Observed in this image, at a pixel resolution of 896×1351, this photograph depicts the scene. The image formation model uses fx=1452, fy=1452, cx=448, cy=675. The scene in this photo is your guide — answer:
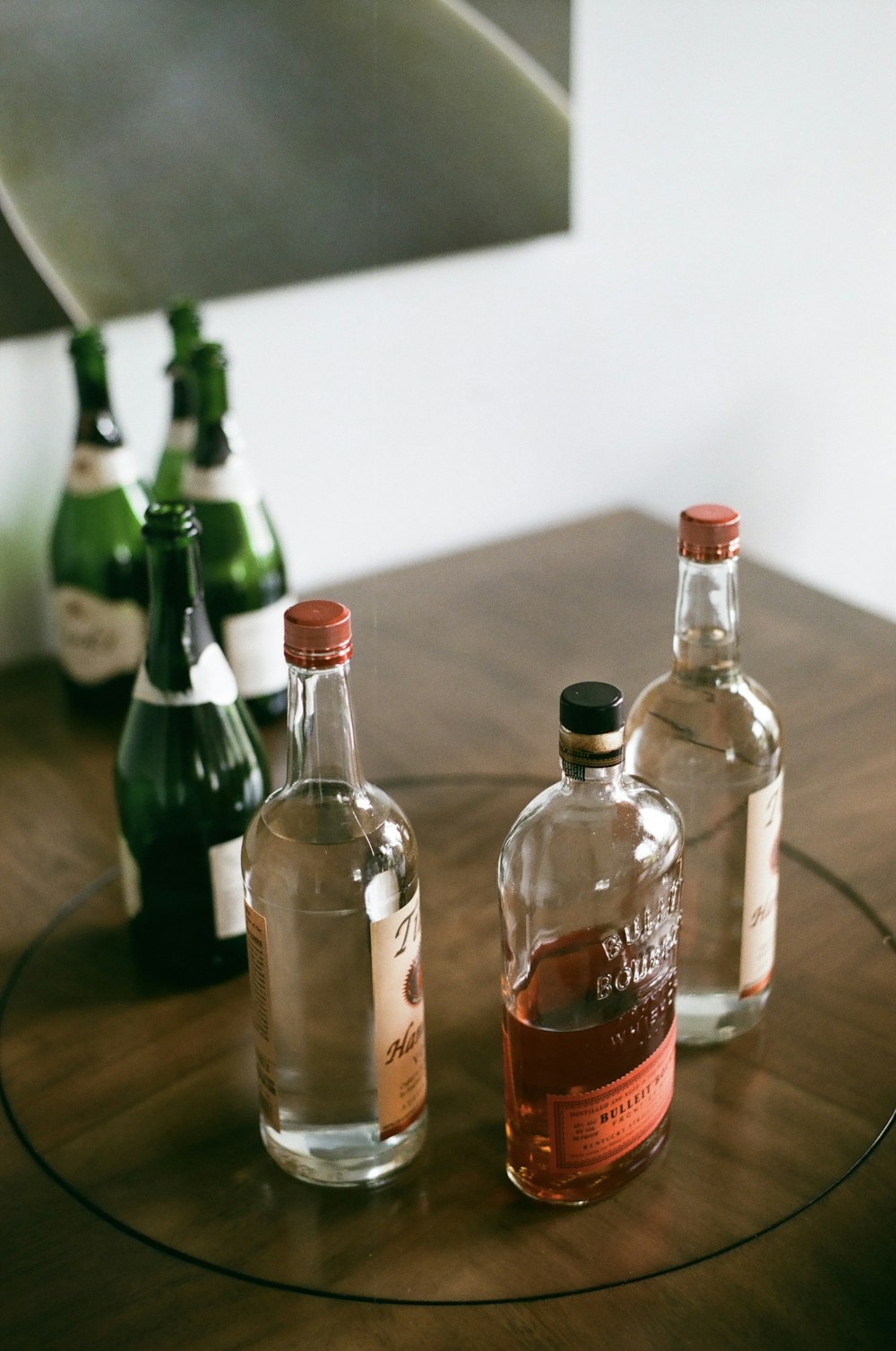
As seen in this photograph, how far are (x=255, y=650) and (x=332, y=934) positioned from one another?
53 centimetres

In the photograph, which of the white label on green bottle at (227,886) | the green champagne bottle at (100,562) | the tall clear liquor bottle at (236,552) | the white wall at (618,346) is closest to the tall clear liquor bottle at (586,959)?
the white label on green bottle at (227,886)

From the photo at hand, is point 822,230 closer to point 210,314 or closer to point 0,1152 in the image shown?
point 210,314

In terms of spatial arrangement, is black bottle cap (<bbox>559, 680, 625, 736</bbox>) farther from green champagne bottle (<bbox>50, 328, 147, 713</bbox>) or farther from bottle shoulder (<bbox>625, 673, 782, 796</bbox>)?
green champagne bottle (<bbox>50, 328, 147, 713</bbox>)

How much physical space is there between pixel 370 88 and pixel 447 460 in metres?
0.41

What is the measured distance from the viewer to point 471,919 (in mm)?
955

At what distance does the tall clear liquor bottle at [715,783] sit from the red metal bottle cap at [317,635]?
206 millimetres

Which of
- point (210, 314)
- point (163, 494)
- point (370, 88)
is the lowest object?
point (163, 494)

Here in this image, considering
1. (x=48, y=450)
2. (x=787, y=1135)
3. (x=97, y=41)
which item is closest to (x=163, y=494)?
(x=48, y=450)

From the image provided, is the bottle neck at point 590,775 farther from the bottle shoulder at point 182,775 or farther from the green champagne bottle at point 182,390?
the green champagne bottle at point 182,390

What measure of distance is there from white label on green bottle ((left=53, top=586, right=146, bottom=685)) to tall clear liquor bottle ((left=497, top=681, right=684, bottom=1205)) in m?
0.66

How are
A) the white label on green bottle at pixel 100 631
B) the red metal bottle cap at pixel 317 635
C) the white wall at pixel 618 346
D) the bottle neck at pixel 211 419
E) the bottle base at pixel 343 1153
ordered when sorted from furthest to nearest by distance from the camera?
the white wall at pixel 618 346 < the white label on green bottle at pixel 100 631 < the bottle neck at pixel 211 419 < the bottle base at pixel 343 1153 < the red metal bottle cap at pixel 317 635

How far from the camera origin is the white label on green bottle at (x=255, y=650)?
1.18 m

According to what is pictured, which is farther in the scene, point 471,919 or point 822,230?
point 822,230

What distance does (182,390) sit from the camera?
1249 millimetres
